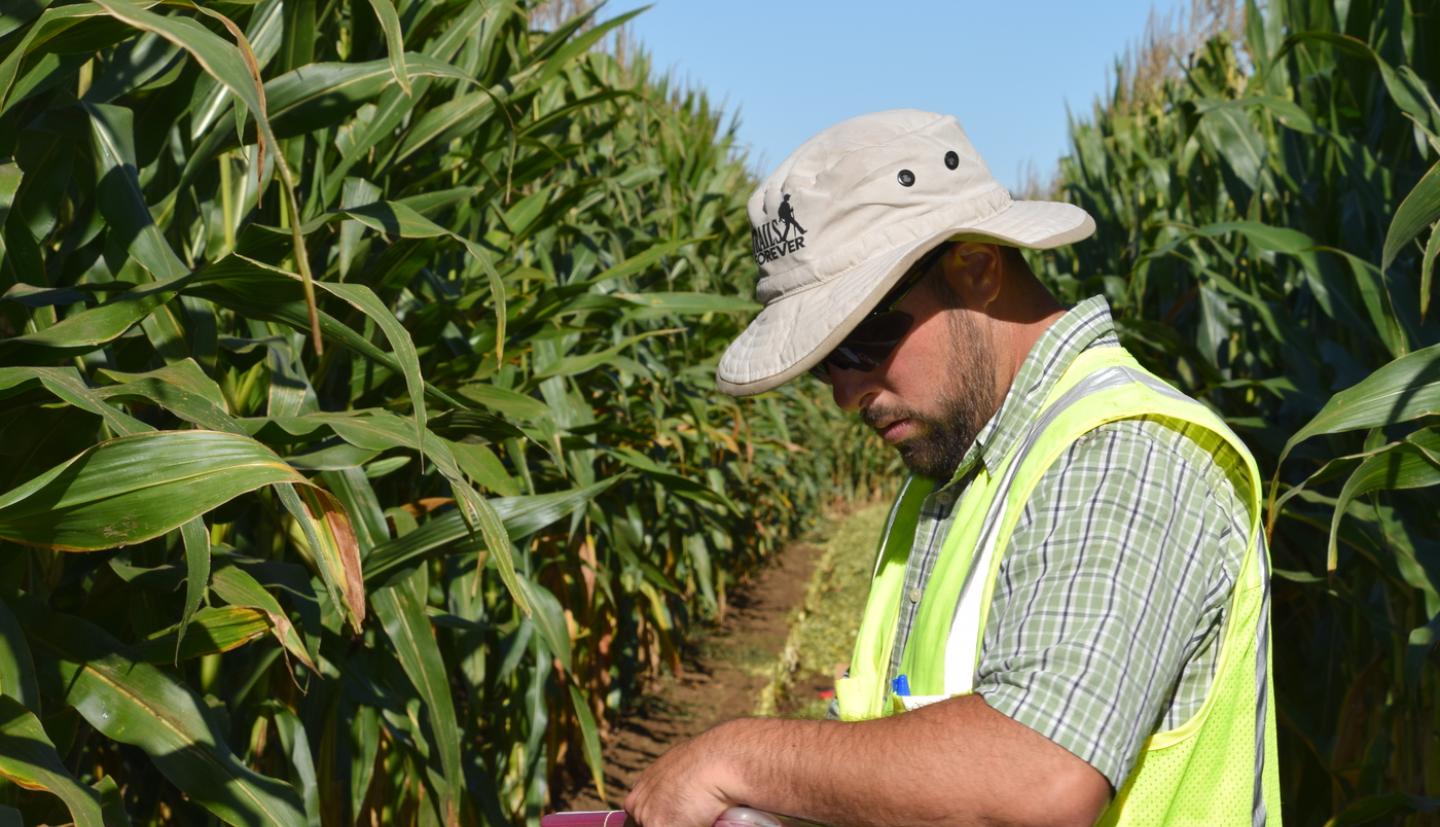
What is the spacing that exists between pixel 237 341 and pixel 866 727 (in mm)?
1148

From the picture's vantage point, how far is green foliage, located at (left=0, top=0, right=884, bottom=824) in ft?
4.53

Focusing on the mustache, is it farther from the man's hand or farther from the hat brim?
the man's hand

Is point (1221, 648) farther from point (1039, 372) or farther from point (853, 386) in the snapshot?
point (853, 386)

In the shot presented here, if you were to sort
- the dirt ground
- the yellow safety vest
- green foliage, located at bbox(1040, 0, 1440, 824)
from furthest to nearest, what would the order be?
the dirt ground < green foliage, located at bbox(1040, 0, 1440, 824) < the yellow safety vest

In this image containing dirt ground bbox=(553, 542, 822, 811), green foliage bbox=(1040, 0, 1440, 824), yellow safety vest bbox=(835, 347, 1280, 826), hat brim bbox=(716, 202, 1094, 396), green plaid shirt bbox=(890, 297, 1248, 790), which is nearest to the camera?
green plaid shirt bbox=(890, 297, 1248, 790)

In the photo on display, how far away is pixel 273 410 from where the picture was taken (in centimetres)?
194

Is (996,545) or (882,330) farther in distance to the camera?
(882,330)

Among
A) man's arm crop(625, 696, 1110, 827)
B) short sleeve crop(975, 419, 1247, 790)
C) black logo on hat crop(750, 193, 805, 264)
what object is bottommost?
man's arm crop(625, 696, 1110, 827)

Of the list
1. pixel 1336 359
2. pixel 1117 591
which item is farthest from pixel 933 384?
pixel 1336 359

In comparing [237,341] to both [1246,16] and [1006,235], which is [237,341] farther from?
[1246,16]

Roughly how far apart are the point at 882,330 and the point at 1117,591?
0.42 m

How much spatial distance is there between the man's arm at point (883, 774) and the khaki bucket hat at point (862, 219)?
1.31ft

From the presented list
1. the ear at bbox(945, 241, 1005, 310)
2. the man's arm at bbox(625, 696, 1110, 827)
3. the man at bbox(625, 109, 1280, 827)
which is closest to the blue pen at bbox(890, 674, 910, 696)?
the man at bbox(625, 109, 1280, 827)

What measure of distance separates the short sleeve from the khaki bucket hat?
27 centimetres
